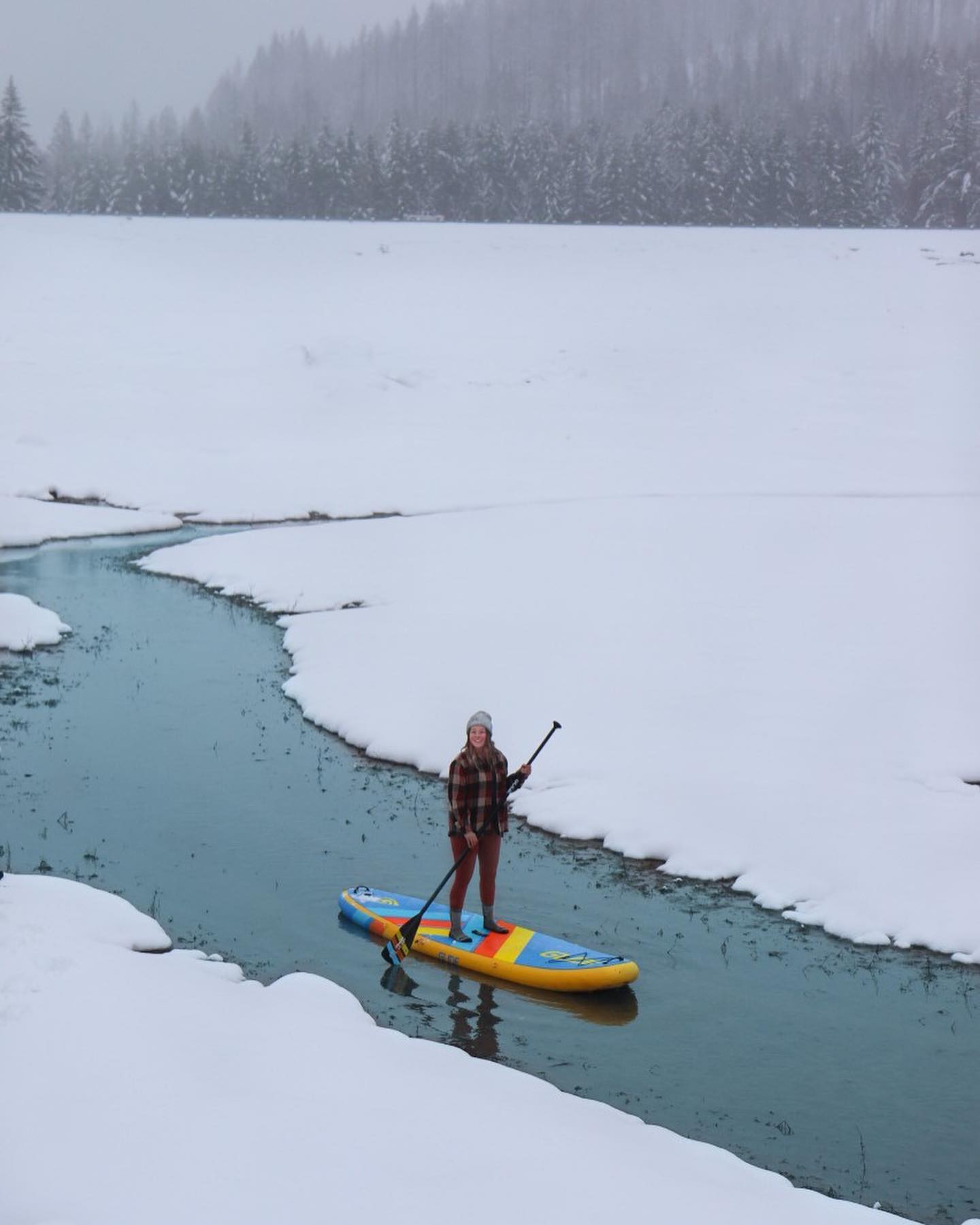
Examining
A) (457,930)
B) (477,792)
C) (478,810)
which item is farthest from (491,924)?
(477,792)

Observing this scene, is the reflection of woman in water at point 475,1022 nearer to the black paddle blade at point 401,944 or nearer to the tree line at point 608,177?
the black paddle blade at point 401,944

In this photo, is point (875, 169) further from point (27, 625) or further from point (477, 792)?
point (477, 792)

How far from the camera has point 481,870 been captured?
1255cm

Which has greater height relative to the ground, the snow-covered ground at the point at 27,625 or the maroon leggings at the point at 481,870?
the maroon leggings at the point at 481,870

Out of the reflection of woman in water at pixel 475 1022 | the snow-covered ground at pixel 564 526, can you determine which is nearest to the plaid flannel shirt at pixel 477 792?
the reflection of woman in water at pixel 475 1022

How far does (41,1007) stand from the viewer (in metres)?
8.98

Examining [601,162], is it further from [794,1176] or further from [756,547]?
[794,1176]

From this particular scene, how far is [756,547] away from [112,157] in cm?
8803

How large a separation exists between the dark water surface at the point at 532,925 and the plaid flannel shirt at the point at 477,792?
1.30 m

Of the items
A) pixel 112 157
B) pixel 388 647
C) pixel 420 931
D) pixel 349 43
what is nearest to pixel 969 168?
pixel 112 157

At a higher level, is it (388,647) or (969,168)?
(969,168)

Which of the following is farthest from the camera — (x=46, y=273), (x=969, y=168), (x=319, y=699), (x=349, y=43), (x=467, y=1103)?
(x=349, y=43)

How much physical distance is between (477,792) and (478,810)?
159mm

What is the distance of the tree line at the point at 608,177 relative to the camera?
88.1 meters
